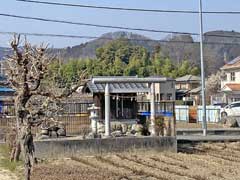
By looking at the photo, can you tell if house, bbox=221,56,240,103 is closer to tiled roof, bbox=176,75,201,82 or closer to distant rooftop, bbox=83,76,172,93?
tiled roof, bbox=176,75,201,82

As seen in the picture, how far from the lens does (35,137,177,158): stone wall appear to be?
65.9 ft

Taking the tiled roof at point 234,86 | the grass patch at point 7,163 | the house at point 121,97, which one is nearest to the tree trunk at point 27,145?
the grass patch at point 7,163

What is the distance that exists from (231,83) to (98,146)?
43.4 m

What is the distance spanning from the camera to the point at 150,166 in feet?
55.3

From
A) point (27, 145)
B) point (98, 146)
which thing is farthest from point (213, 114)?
point (27, 145)

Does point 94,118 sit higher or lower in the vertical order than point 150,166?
higher

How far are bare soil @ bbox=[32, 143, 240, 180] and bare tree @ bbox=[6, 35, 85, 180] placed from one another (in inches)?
123

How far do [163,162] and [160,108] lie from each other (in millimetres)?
6026

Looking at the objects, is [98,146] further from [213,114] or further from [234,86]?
[234,86]

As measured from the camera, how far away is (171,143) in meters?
21.3

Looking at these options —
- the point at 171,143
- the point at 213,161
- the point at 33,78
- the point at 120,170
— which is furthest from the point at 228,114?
the point at 33,78

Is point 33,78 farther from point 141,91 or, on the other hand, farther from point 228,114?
point 228,114

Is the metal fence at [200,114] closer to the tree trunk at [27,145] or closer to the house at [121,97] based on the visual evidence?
the house at [121,97]

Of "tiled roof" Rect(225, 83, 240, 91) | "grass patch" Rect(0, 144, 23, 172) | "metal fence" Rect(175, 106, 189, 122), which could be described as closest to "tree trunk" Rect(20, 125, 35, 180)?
"grass patch" Rect(0, 144, 23, 172)
